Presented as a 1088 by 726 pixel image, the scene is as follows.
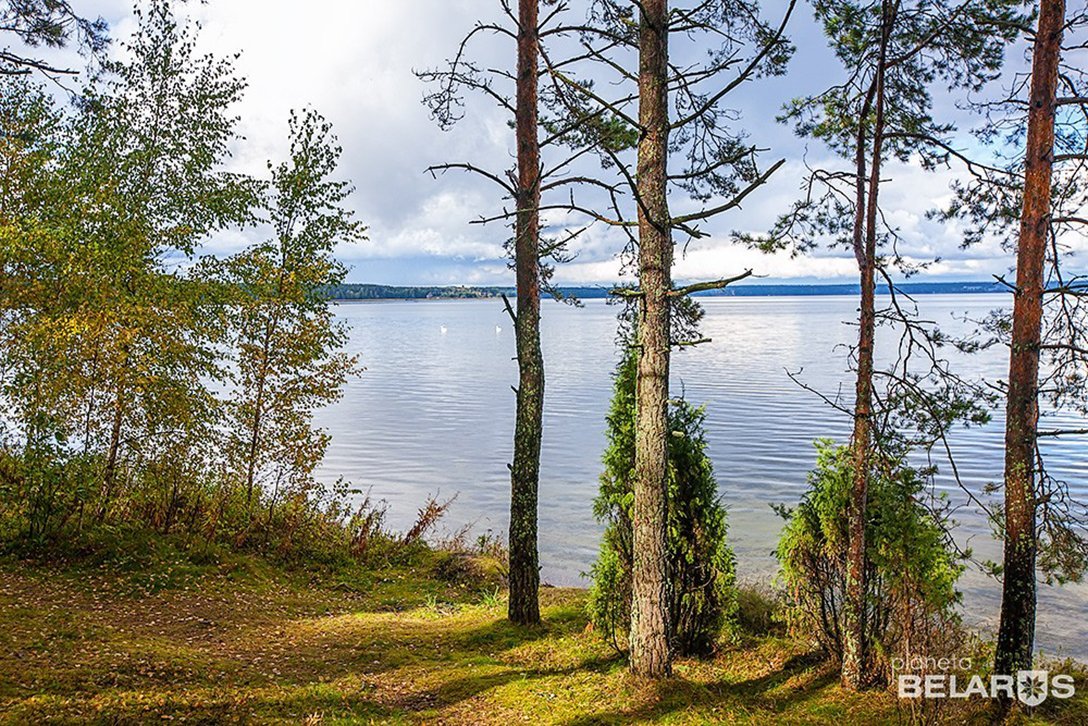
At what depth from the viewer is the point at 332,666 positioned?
7.02 m

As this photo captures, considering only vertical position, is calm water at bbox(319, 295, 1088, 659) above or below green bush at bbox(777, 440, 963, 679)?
below

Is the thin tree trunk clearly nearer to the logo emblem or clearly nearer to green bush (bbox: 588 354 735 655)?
green bush (bbox: 588 354 735 655)

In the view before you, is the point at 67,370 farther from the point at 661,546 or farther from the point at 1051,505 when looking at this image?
the point at 1051,505

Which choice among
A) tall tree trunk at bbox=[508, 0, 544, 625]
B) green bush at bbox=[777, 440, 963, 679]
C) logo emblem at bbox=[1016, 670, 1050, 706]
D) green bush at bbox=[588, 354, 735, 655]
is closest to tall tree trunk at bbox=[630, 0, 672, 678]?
green bush at bbox=[588, 354, 735, 655]

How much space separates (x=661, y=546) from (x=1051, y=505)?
11.8 ft

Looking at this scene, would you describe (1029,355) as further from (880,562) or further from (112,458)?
(112,458)

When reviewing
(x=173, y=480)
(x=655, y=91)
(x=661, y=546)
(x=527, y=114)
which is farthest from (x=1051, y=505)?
(x=173, y=480)

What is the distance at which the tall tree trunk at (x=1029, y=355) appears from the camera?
253 inches

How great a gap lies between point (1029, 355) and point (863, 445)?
167cm

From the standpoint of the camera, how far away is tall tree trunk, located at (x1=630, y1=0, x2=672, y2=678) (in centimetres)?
607

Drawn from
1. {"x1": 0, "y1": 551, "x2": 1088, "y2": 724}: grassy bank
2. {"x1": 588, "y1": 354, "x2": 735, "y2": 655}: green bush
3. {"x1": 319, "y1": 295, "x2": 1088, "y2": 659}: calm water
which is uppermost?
{"x1": 588, "y1": 354, "x2": 735, "y2": 655}: green bush

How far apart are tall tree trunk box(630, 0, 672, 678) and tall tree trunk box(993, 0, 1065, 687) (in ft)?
10.3

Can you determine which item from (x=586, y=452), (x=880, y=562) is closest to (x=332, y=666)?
(x=880, y=562)

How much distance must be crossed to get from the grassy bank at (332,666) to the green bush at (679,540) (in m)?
0.35
